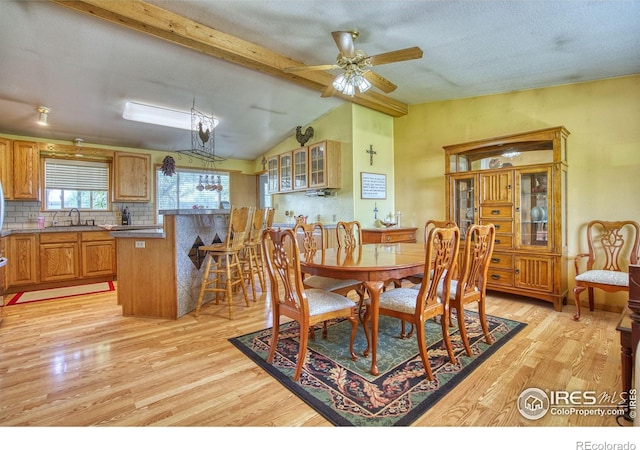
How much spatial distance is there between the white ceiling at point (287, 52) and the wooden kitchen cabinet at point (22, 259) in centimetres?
159

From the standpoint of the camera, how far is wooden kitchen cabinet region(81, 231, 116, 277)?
446 cm

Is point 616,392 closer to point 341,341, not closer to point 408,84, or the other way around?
point 341,341

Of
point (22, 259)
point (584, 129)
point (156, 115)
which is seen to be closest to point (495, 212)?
point (584, 129)

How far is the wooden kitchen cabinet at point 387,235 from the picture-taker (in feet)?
14.3

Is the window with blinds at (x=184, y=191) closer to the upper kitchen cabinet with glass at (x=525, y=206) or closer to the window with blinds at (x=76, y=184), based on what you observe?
the window with blinds at (x=76, y=184)

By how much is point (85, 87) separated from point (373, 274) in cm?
395

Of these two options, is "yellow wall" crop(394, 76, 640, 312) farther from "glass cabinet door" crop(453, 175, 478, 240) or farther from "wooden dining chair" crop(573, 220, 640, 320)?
"glass cabinet door" crop(453, 175, 478, 240)

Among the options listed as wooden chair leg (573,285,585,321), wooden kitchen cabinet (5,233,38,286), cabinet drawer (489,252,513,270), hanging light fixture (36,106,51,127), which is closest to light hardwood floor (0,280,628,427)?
wooden chair leg (573,285,585,321)

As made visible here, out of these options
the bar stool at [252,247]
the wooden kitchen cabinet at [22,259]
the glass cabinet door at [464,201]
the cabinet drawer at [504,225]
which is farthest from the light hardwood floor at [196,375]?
the glass cabinet door at [464,201]

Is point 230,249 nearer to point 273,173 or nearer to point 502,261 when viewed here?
point 273,173

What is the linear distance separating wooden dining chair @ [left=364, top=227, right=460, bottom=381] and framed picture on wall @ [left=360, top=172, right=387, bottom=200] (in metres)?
2.67

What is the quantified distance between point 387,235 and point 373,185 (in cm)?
88

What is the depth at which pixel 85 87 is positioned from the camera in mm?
3514
